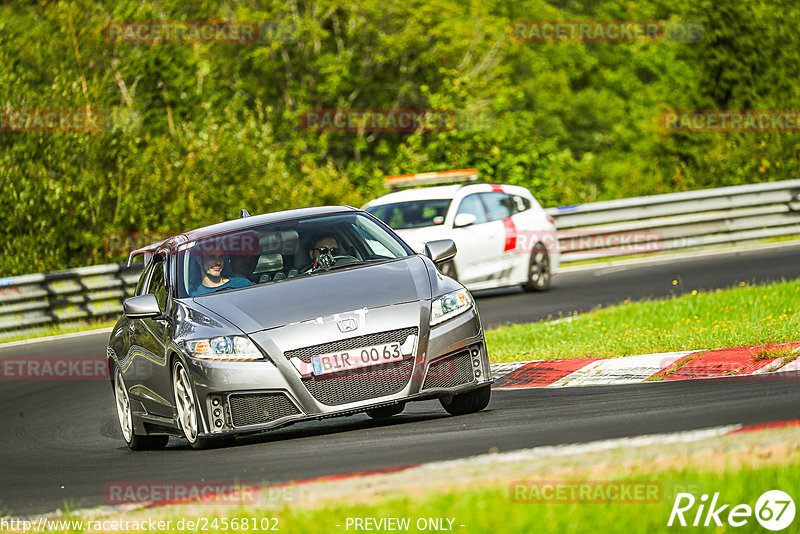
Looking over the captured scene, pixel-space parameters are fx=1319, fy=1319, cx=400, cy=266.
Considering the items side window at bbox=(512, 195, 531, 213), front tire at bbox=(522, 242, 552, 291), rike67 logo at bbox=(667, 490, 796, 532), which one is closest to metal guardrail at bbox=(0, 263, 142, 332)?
side window at bbox=(512, 195, 531, 213)

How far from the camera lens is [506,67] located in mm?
48406

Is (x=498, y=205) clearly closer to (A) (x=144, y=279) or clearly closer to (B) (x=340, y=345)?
(A) (x=144, y=279)

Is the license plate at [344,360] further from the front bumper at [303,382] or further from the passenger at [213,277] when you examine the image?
the passenger at [213,277]

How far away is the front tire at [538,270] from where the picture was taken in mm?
19625

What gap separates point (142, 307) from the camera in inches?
342

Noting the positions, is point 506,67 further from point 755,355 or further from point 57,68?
point 755,355

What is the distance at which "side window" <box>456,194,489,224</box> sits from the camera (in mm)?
19047

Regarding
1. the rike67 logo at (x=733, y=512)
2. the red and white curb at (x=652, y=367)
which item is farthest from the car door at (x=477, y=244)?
the rike67 logo at (x=733, y=512)

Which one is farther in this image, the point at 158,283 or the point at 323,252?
the point at 158,283

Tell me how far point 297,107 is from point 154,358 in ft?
128

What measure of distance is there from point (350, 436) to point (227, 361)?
91 cm

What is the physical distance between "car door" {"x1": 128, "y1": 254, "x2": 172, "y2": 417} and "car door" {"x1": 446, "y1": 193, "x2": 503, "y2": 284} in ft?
29.5

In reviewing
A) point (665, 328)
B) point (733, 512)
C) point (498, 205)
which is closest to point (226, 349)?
point (733, 512)

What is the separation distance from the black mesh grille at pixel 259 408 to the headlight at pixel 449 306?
40.8 inches
